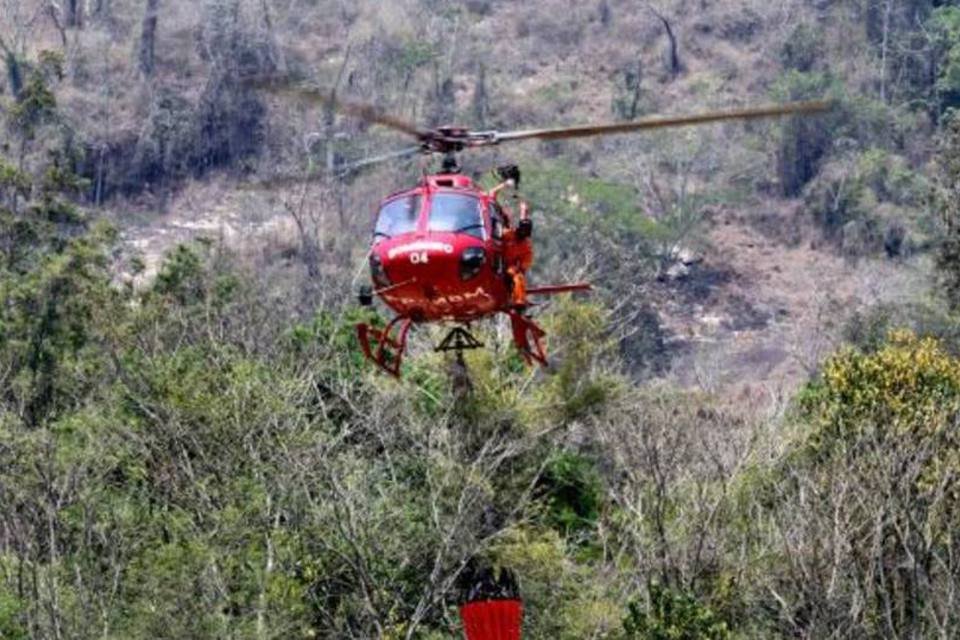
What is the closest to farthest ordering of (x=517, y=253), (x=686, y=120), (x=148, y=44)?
(x=686, y=120) → (x=517, y=253) → (x=148, y=44)

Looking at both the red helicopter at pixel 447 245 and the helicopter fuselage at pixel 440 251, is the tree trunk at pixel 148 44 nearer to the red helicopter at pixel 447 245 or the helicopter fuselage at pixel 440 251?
the red helicopter at pixel 447 245

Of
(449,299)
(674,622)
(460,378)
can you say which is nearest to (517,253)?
(449,299)

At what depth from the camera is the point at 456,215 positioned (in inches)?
809

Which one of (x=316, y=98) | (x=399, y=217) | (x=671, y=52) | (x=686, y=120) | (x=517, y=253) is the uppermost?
(x=316, y=98)

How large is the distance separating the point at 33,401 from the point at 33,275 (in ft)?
11.1

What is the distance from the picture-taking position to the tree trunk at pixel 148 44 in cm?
7738

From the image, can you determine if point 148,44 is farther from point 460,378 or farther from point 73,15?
point 460,378

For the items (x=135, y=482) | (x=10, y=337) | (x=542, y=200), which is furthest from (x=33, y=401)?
(x=542, y=200)

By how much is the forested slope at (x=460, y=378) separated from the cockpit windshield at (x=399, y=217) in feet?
7.04

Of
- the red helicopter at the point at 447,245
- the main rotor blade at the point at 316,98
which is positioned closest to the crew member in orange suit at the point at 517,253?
the red helicopter at the point at 447,245

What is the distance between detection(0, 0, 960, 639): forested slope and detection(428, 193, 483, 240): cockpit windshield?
2.59 meters

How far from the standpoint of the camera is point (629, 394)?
37469mm

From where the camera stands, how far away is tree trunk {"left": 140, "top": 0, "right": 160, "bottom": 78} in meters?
77.4

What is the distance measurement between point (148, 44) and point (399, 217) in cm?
5887
